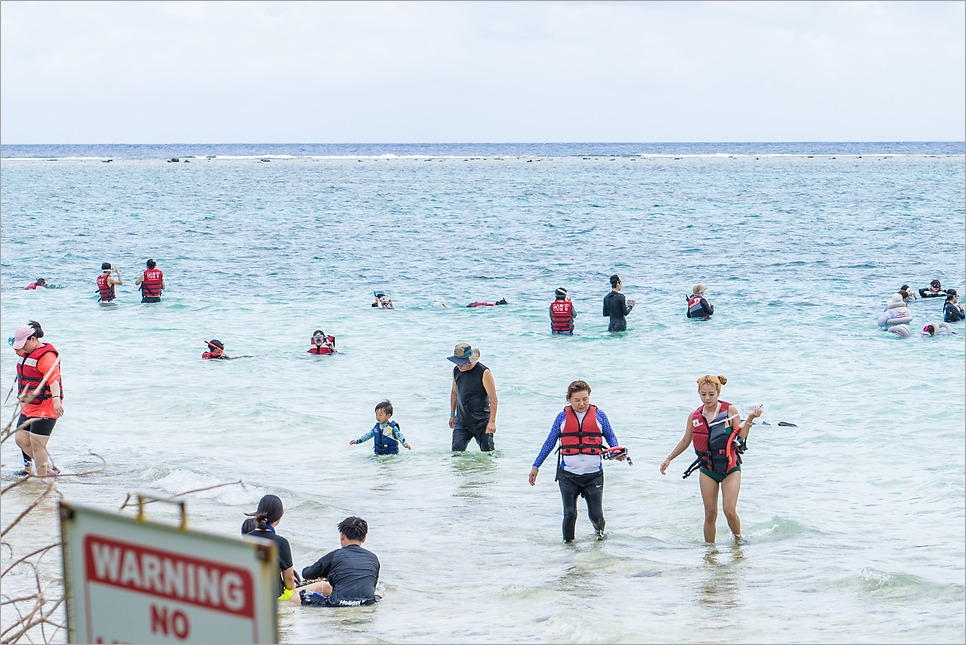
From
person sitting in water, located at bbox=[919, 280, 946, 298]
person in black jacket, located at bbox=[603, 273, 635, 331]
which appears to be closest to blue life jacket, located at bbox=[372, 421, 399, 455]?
person in black jacket, located at bbox=[603, 273, 635, 331]

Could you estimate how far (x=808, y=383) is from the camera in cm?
1717

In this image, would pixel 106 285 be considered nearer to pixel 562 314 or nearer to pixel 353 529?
pixel 562 314

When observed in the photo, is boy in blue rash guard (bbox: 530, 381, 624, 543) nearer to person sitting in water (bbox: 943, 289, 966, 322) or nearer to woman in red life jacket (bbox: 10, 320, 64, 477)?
woman in red life jacket (bbox: 10, 320, 64, 477)

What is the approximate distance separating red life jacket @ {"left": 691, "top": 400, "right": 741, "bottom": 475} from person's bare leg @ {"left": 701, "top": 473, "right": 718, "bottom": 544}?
6.0 inches

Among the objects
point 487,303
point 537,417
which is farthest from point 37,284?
point 537,417

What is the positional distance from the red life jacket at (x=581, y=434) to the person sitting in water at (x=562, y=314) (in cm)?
1250

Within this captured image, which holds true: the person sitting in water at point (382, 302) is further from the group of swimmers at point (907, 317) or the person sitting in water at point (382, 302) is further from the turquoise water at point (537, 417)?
the group of swimmers at point (907, 317)

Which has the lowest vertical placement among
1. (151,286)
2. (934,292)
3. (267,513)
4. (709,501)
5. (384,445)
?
(384,445)

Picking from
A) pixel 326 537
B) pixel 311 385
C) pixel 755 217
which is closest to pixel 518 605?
pixel 326 537

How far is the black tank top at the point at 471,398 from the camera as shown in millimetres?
11766

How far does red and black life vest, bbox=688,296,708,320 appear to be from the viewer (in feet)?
76.1

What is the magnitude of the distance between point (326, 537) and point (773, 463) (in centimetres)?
636

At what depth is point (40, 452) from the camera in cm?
1054

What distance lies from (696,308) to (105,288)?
1625cm
